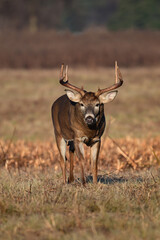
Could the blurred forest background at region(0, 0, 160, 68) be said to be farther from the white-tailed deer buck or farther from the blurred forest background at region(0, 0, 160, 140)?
the white-tailed deer buck

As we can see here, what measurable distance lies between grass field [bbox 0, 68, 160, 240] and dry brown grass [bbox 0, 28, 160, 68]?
9825mm

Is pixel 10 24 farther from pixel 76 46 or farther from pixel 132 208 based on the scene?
pixel 132 208

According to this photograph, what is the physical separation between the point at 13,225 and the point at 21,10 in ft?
225

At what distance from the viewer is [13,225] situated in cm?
565

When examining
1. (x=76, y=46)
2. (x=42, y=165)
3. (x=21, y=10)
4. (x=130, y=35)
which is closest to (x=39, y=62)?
(x=76, y=46)

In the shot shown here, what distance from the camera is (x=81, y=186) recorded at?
770cm

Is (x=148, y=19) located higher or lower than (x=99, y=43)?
higher

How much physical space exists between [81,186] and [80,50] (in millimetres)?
30017

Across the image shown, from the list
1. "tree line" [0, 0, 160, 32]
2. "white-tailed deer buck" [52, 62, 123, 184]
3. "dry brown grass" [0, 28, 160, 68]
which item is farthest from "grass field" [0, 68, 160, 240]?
"tree line" [0, 0, 160, 32]

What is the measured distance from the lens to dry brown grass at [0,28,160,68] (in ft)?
116

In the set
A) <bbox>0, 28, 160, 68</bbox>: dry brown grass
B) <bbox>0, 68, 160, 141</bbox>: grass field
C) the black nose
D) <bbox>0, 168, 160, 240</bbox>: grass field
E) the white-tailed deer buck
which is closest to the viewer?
<bbox>0, 168, 160, 240</bbox>: grass field

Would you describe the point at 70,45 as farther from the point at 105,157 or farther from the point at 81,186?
the point at 81,186

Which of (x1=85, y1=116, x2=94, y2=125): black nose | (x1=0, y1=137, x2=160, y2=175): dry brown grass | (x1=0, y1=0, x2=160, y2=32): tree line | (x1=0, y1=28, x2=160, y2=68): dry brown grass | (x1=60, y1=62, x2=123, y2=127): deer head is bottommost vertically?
(x1=0, y1=137, x2=160, y2=175): dry brown grass

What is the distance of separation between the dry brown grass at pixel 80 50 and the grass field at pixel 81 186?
9.83 metres
